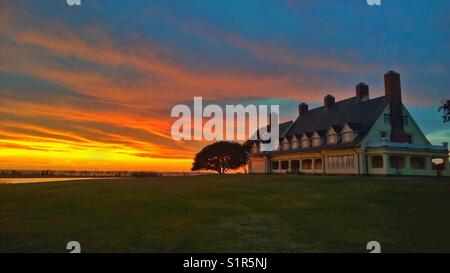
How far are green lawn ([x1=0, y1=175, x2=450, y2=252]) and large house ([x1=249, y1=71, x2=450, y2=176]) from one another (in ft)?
62.5

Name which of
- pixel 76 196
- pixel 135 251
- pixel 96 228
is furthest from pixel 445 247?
pixel 76 196

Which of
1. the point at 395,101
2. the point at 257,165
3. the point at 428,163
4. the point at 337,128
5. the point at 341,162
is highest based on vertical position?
the point at 395,101

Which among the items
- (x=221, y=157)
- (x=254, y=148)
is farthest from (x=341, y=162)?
(x=221, y=157)

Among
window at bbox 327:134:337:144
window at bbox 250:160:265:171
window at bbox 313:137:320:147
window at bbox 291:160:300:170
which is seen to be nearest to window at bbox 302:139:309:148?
window at bbox 313:137:320:147

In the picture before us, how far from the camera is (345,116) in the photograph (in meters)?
49.2

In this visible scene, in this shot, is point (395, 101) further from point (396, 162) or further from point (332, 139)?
point (332, 139)

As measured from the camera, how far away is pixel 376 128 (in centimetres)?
4334

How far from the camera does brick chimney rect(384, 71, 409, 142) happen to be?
145 ft

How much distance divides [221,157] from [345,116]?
3732 cm

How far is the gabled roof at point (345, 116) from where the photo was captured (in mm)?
44156

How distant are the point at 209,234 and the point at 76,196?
14384 mm

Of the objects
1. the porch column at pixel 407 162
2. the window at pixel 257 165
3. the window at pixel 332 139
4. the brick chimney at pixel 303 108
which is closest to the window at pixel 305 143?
the window at pixel 332 139
